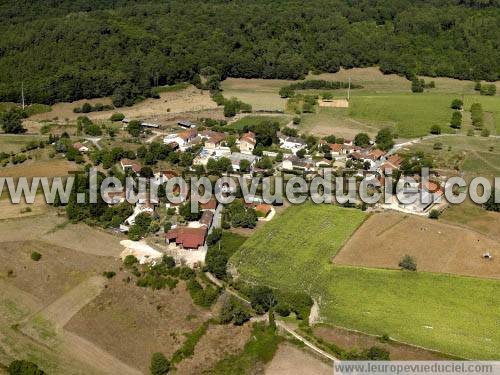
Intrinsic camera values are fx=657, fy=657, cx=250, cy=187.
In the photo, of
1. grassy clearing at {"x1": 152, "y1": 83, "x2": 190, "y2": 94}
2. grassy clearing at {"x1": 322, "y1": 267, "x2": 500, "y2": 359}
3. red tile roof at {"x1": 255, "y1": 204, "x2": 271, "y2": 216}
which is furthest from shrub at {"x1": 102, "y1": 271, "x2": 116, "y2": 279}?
grassy clearing at {"x1": 152, "y1": 83, "x2": 190, "y2": 94}

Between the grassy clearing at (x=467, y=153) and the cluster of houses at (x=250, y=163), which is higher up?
the cluster of houses at (x=250, y=163)

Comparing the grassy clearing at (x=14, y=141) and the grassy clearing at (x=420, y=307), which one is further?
the grassy clearing at (x=14, y=141)

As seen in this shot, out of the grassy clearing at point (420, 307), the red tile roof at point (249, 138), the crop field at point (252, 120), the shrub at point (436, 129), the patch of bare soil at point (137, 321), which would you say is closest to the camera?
the patch of bare soil at point (137, 321)

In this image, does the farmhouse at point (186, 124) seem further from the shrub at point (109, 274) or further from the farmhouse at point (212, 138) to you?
the shrub at point (109, 274)

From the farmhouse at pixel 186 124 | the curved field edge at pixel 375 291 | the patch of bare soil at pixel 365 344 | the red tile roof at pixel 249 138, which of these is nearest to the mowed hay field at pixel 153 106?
the farmhouse at pixel 186 124

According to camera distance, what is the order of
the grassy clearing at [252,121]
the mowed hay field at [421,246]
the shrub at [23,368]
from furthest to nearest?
the grassy clearing at [252,121]
the mowed hay field at [421,246]
the shrub at [23,368]

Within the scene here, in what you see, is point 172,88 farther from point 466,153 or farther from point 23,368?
point 23,368

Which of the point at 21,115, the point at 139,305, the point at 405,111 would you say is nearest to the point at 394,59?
the point at 405,111

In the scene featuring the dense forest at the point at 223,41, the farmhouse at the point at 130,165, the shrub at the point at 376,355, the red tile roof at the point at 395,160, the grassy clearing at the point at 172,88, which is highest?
the dense forest at the point at 223,41
